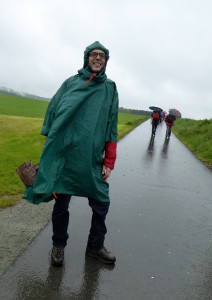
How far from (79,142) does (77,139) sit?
0.04 meters

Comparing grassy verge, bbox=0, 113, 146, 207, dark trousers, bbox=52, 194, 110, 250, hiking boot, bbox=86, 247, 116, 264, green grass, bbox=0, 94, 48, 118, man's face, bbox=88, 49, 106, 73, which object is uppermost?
man's face, bbox=88, 49, 106, 73

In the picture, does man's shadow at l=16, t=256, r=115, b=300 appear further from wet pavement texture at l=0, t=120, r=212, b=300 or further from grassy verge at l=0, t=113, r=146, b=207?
grassy verge at l=0, t=113, r=146, b=207

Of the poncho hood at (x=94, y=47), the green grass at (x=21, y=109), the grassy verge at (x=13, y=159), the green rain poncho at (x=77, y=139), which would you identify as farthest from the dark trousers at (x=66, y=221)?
the green grass at (x=21, y=109)

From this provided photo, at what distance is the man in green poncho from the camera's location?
148 inches

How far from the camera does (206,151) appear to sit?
611 inches

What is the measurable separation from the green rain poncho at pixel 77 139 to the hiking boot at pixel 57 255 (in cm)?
67

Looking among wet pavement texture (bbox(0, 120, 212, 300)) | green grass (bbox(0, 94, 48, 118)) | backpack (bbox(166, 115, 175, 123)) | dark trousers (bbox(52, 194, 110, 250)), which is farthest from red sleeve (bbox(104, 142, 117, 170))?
green grass (bbox(0, 94, 48, 118))

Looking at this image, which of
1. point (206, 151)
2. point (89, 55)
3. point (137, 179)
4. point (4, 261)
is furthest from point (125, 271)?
point (206, 151)

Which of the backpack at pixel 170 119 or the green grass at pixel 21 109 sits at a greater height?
the backpack at pixel 170 119

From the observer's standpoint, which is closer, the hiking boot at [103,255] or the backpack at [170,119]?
the hiking boot at [103,255]

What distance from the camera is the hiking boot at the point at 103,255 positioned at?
4.10 m

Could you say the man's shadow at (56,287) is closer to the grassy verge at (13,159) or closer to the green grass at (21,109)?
the grassy verge at (13,159)

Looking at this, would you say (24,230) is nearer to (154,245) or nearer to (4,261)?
(4,261)

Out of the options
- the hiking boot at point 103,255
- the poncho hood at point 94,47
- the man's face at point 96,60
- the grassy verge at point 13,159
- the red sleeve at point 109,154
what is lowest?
the grassy verge at point 13,159
